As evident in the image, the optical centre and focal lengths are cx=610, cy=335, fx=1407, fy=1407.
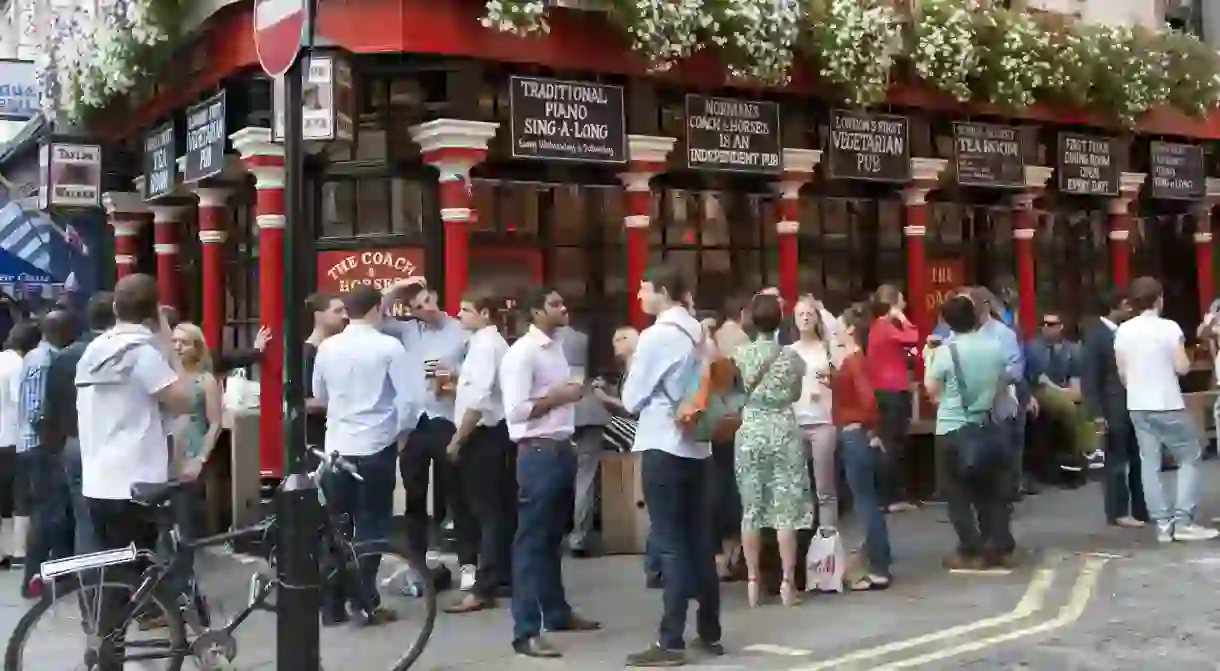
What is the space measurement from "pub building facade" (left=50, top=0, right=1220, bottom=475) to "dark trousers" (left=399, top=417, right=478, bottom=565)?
92.8 inches

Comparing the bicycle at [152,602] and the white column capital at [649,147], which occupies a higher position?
the white column capital at [649,147]

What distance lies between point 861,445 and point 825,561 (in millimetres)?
765

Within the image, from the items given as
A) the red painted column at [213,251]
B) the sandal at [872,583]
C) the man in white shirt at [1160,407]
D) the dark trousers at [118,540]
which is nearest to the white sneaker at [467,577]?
the sandal at [872,583]

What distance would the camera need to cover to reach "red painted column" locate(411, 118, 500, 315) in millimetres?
11234

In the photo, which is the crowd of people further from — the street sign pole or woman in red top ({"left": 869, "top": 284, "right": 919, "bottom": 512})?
the street sign pole

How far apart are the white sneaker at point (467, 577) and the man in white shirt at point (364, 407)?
3.47ft

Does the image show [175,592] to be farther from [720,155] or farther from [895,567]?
[720,155]

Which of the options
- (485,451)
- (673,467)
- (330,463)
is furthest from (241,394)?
(673,467)

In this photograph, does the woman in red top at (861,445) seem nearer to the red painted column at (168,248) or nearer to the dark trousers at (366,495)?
the dark trousers at (366,495)

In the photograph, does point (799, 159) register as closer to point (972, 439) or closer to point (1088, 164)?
point (1088, 164)

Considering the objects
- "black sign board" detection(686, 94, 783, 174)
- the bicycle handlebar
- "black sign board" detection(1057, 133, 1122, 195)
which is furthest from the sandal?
"black sign board" detection(1057, 133, 1122, 195)

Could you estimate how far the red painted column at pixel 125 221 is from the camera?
15727mm

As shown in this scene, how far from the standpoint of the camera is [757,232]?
15.1m

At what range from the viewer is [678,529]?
670 cm
